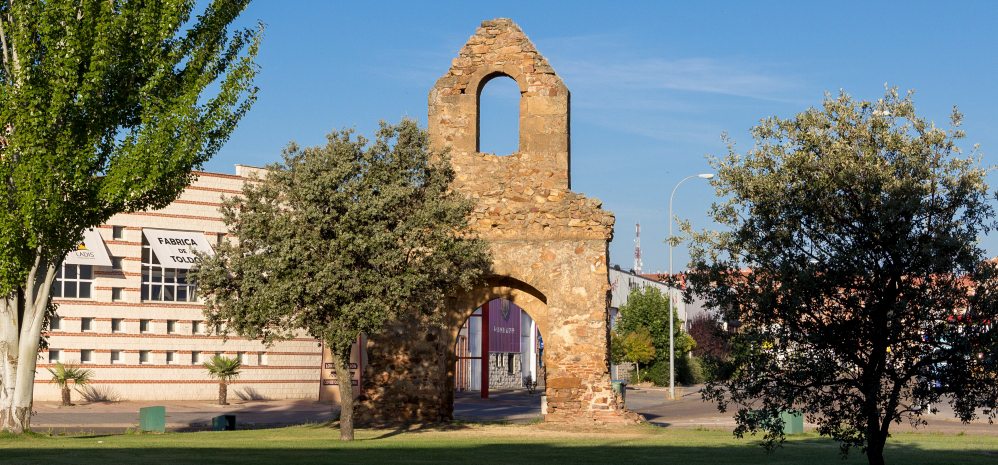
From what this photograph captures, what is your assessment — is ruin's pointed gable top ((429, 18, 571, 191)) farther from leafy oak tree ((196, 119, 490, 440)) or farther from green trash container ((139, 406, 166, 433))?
green trash container ((139, 406, 166, 433))

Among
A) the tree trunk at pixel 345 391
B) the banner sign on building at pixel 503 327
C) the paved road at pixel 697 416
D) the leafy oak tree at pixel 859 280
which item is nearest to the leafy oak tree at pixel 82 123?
the tree trunk at pixel 345 391

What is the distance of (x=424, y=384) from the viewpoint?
33.1 m

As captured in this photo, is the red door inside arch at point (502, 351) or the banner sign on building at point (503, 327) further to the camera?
the banner sign on building at point (503, 327)

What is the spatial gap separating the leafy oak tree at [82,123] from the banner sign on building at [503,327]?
47.1m

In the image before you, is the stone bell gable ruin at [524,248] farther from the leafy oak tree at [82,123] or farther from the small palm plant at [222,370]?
the small palm plant at [222,370]

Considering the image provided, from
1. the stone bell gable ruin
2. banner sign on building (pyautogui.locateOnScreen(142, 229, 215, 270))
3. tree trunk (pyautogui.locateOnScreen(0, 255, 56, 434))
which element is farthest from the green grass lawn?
banner sign on building (pyautogui.locateOnScreen(142, 229, 215, 270))

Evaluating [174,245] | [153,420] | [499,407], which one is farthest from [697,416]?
[174,245]

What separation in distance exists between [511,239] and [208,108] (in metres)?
9.39

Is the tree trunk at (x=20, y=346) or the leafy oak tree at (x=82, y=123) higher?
the leafy oak tree at (x=82, y=123)

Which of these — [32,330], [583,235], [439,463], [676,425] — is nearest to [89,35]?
[32,330]

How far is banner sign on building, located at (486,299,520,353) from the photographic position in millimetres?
74375

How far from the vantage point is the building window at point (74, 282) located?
168ft

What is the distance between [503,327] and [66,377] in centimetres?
3206

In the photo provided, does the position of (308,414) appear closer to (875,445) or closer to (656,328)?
(875,445)
